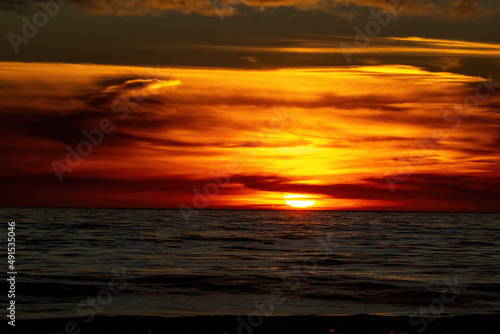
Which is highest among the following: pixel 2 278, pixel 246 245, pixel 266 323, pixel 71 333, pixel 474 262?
pixel 246 245

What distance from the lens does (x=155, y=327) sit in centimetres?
1341

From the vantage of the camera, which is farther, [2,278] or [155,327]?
[2,278]

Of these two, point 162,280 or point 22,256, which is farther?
point 22,256

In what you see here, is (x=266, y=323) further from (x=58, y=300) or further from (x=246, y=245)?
(x=246, y=245)

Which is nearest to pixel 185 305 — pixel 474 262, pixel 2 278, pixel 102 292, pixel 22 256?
pixel 102 292

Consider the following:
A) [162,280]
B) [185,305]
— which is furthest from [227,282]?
[185,305]

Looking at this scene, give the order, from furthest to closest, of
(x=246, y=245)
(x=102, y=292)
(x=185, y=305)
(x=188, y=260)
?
(x=246, y=245), (x=188, y=260), (x=102, y=292), (x=185, y=305)

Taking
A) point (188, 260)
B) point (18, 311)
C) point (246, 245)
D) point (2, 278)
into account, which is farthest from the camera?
point (246, 245)

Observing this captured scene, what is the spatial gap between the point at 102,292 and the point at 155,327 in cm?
632

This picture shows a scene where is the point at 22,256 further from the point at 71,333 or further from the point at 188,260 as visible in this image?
the point at 71,333

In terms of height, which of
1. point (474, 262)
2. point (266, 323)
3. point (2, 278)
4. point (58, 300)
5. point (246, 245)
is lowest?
point (266, 323)

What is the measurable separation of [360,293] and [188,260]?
1152 centimetres

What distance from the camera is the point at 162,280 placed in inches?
878

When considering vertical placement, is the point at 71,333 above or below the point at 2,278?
below
